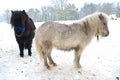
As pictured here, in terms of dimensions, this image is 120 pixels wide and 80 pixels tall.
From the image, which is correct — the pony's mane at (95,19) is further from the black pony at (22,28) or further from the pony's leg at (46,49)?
the black pony at (22,28)

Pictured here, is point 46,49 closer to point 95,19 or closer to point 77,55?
point 77,55

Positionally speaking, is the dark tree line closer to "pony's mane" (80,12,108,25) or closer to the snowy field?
the snowy field

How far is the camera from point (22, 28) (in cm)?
820

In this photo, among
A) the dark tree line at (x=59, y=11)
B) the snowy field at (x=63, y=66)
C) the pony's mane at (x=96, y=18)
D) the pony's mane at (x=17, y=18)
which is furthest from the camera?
the dark tree line at (x=59, y=11)

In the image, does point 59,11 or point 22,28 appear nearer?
point 22,28

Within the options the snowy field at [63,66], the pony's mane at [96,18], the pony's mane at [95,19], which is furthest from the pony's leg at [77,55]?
the pony's mane at [96,18]

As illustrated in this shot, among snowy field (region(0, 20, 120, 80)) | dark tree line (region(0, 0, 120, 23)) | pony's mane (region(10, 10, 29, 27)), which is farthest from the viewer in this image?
dark tree line (region(0, 0, 120, 23))

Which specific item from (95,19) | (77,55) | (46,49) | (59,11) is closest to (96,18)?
(95,19)

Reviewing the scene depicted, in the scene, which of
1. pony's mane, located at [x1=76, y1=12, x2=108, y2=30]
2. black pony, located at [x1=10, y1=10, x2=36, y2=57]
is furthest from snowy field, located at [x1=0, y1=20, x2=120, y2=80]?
pony's mane, located at [x1=76, y1=12, x2=108, y2=30]

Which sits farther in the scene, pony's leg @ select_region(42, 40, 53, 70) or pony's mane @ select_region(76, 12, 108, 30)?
pony's mane @ select_region(76, 12, 108, 30)

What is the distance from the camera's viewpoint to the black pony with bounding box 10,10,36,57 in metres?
8.03

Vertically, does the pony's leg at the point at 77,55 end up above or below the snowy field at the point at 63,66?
above

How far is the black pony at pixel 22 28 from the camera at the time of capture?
8031mm

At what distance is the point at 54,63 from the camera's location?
7566 mm
